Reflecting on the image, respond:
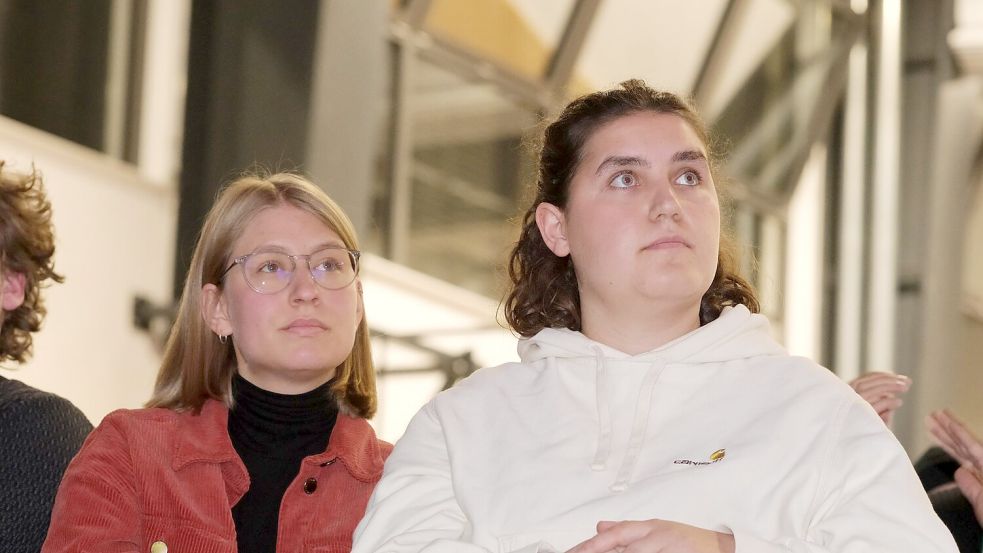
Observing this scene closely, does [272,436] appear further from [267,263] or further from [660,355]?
[660,355]

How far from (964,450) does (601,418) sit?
1205mm

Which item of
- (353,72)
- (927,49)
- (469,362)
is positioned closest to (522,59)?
(469,362)

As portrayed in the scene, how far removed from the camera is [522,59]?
25.7 ft

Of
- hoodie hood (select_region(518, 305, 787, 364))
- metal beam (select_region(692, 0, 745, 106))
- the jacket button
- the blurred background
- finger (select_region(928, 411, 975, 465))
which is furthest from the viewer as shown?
metal beam (select_region(692, 0, 745, 106))

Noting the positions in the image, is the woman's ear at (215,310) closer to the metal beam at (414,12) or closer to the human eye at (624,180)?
the human eye at (624,180)

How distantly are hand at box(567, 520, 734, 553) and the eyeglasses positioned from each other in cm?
93

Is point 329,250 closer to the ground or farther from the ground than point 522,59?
closer to the ground

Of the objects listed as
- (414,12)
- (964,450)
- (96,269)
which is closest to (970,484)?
(964,450)

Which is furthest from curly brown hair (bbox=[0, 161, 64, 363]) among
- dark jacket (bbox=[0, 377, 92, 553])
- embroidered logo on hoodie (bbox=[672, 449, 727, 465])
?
embroidered logo on hoodie (bbox=[672, 449, 727, 465])

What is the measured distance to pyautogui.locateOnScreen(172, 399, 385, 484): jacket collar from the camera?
8.50ft

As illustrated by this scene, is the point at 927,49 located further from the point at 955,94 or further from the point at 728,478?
the point at 728,478

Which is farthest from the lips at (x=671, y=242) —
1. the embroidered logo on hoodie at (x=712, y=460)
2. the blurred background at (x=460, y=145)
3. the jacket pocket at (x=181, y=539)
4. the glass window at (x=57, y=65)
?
the glass window at (x=57, y=65)

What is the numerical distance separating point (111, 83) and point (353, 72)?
216 centimetres

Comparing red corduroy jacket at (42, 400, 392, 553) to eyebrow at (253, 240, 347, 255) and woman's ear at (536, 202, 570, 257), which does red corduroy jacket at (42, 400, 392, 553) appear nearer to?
eyebrow at (253, 240, 347, 255)
